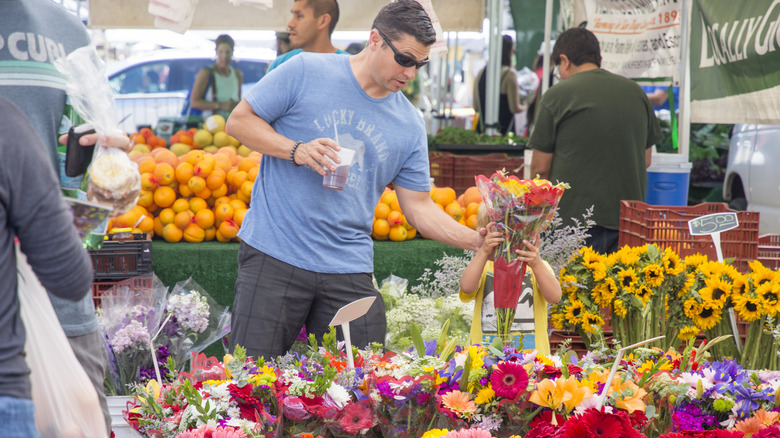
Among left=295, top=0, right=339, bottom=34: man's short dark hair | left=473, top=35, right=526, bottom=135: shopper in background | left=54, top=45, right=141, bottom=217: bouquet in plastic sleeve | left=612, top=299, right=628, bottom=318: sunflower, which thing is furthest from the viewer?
left=473, top=35, right=526, bottom=135: shopper in background

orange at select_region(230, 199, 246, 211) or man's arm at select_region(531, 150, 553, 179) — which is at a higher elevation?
man's arm at select_region(531, 150, 553, 179)

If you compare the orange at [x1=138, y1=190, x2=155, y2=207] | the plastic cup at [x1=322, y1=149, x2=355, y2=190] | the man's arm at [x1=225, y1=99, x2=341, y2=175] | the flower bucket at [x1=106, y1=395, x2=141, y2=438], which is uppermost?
the man's arm at [x1=225, y1=99, x2=341, y2=175]

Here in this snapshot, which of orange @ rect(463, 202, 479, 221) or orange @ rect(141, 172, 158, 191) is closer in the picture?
orange @ rect(141, 172, 158, 191)

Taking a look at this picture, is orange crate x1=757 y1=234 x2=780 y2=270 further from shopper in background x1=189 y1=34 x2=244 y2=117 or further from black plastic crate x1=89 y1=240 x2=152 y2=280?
shopper in background x1=189 y1=34 x2=244 y2=117

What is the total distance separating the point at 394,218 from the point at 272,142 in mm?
1861

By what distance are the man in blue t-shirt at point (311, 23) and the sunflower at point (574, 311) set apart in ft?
5.73

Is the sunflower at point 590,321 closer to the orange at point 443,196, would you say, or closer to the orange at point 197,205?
the orange at point 443,196

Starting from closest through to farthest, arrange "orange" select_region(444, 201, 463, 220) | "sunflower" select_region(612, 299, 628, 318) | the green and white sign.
Result: "sunflower" select_region(612, 299, 628, 318) < the green and white sign < "orange" select_region(444, 201, 463, 220)

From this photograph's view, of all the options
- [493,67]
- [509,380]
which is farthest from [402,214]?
[493,67]

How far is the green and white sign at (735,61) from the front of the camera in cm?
378

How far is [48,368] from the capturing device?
1.28 metres

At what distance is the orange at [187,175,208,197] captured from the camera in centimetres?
430

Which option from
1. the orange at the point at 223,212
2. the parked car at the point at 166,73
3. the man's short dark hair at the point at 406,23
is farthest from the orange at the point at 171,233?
the parked car at the point at 166,73

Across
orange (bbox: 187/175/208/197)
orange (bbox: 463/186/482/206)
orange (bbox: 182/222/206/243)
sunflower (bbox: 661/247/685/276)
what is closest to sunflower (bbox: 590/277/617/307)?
sunflower (bbox: 661/247/685/276)
